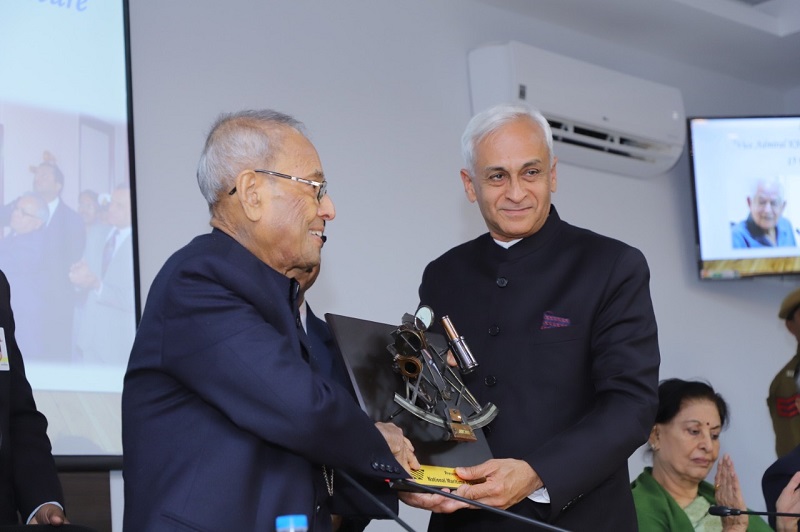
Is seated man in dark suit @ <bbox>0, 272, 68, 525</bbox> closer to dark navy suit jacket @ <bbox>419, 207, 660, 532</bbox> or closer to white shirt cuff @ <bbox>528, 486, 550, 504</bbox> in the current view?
dark navy suit jacket @ <bbox>419, 207, 660, 532</bbox>

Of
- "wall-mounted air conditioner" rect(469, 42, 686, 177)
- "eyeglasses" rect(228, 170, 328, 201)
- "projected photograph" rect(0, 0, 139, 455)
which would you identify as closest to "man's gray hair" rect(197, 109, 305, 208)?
"eyeglasses" rect(228, 170, 328, 201)

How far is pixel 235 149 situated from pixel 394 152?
2515mm

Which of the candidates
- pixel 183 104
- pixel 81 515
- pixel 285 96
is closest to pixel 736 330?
pixel 285 96

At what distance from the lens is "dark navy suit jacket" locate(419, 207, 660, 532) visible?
2250 millimetres

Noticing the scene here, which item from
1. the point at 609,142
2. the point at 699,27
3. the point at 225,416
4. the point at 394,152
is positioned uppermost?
the point at 699,27

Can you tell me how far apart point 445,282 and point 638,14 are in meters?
3.08

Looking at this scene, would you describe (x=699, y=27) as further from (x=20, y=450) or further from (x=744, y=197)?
(x=20, y=450)

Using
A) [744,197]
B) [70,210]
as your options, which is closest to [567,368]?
[70,210]

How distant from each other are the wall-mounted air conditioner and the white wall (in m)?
0.09

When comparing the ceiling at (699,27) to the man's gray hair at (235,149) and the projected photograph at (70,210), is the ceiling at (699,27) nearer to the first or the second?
Answer: the projected photograph at (70,210)

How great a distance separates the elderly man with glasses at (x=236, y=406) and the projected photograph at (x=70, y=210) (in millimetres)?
1582

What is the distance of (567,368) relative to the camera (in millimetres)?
2383

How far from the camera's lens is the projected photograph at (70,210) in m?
3.40

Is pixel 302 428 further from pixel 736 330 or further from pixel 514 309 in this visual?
pixel 736 330
